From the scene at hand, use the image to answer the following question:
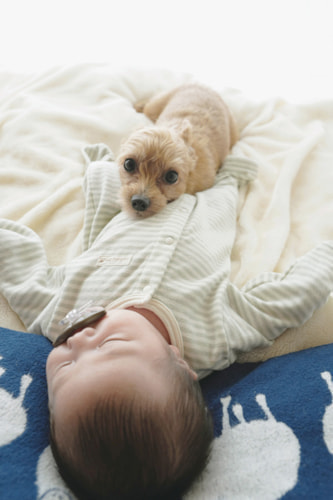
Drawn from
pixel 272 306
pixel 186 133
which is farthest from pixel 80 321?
pixel 186 133

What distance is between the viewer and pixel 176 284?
1.08m

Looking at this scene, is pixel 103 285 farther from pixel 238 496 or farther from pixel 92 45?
pixel 92 45

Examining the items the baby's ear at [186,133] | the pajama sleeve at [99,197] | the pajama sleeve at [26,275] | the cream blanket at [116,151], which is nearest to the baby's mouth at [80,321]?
the pajama sleeve at [26,275]

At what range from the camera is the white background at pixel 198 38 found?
283cm

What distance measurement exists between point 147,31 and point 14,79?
1304 mm

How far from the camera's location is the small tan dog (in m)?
1.42

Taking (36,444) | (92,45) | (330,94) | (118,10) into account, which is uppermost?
(118,10)

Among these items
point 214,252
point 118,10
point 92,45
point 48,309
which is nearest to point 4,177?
point 48,309

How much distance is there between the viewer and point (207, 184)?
169 centimetres

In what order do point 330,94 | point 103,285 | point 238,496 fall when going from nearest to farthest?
point 238,496 → point 103,285 → point 330,94

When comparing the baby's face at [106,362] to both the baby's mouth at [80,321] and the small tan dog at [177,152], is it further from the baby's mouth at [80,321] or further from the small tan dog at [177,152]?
the small tan dog at [177,152]

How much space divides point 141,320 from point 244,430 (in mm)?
346

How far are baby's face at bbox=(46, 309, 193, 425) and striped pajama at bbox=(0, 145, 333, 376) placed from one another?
0.10 metres

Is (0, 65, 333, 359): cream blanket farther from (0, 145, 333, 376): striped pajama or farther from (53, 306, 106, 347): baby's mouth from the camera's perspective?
(53, 306, 106, 347): baby's mouth
